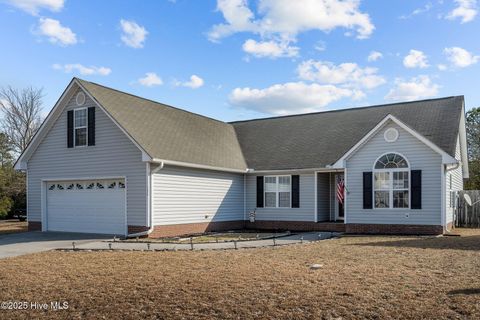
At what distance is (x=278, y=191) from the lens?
22844 mm

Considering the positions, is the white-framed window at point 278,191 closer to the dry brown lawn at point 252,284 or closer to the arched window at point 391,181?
the arched window at point 391,181

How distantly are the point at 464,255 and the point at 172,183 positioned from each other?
1115cm

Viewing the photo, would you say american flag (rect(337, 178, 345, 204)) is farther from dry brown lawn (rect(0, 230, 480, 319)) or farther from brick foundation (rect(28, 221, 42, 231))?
brick foundation (rect(28, 221, 42, 231))

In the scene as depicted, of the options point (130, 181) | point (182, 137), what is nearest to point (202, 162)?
point (182, 137)

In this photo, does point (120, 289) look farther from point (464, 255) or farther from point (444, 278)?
point (464, 255)

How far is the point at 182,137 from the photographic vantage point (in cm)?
2155

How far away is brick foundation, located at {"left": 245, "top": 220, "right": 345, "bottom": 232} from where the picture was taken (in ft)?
69.0

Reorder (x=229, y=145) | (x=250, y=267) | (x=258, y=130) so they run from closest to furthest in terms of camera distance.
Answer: (x=250, y=267) → (x=229, y=145) → (x=258, y=130)

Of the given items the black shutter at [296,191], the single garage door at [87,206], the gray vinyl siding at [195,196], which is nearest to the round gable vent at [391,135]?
the black shutter at [296,191]

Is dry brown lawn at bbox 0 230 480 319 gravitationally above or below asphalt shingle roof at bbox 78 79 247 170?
below

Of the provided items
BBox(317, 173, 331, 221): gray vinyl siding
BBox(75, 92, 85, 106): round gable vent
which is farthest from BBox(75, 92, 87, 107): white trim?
BBox(317, 173, 331, 221): gray vinyl siding

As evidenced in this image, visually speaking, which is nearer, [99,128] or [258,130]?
[99,128]

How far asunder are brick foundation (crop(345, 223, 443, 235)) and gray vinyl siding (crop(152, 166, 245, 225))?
19.3 feet

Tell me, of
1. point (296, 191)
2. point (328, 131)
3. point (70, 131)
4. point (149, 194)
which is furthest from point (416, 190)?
point (70, 131)
